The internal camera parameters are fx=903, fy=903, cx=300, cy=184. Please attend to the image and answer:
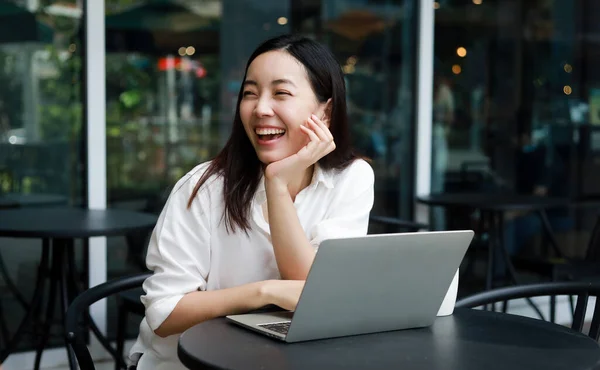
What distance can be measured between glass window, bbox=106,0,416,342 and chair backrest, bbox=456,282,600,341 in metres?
2.50

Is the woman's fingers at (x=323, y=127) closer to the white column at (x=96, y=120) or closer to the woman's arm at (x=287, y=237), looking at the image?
the woman's arm at (x=287, y=237)

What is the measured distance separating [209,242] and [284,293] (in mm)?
264

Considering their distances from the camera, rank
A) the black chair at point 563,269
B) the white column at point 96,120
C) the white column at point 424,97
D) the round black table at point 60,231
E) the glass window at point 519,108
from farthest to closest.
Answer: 1. the glass window at point 519,108
2. the white column at point 424,97
3. the white column at point 96,120
4. the black chair at point 563,269
5. the round black table at point 60,231

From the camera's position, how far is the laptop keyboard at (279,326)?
1602mm

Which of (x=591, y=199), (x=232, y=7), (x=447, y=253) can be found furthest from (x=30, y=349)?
(x=591, y=199)

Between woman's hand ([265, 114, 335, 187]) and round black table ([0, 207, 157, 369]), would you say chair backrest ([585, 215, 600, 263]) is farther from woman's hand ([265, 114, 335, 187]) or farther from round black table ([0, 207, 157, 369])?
woman's hand ([265, 114, 335, 187])

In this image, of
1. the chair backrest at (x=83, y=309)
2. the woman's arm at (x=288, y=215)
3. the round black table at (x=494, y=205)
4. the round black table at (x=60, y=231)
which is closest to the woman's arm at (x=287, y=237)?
the woman's arm at (x=288, y=215)

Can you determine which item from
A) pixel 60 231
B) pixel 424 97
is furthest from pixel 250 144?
pixel 424 97

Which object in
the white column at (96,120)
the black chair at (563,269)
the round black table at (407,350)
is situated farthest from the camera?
the white column at (96,120)

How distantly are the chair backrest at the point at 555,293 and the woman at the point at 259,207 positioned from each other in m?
0.34

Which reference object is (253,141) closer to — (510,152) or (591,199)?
(510,152)

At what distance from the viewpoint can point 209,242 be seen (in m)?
1.93

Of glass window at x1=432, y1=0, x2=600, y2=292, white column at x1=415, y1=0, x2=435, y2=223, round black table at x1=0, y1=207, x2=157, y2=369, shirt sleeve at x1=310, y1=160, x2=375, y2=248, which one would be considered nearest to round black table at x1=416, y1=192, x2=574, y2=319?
white column at x1=415, y1=0, x2=435, y2=223

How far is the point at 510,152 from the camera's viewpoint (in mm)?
5363
